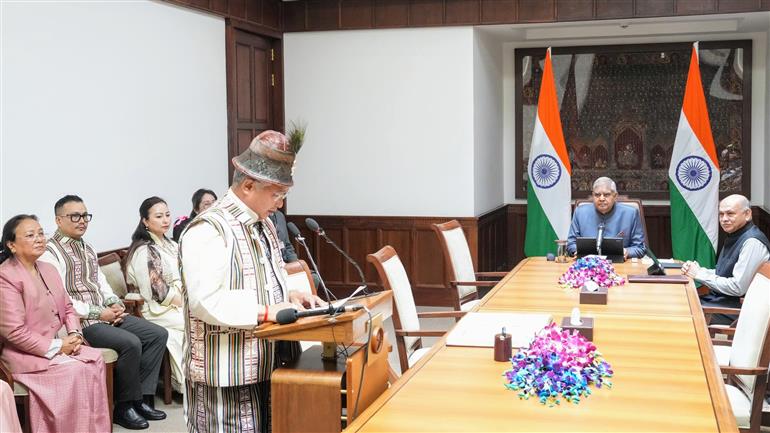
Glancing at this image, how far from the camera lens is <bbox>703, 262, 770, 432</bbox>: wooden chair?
3.25 metres

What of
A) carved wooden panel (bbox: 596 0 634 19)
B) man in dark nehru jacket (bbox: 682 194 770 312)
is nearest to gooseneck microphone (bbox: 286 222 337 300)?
man in dark nehru jacket (bbox: 682 194 770 312)

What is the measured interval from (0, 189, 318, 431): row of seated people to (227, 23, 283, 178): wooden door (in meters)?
1.46

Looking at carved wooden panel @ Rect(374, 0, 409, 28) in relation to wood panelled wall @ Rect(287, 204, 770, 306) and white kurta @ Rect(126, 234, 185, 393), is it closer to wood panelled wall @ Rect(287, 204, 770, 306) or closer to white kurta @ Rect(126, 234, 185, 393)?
wood panelled wall @ Rect(287, 204, 770, 306)

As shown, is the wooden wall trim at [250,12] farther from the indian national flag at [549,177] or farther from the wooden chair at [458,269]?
the wooden chair at [458,269]

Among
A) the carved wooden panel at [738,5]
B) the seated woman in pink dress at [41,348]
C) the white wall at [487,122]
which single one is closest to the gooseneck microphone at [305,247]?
the seated woman in pink dress at [41,348]

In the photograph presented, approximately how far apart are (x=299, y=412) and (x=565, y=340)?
819mm

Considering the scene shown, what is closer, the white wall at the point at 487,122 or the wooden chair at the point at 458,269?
the wooden chair at the point at 458,269

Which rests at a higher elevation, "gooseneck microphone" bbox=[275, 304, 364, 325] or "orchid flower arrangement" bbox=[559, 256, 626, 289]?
"gooseneck microphone" bbox=[275, 304, 364, 325]

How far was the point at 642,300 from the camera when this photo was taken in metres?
4.10

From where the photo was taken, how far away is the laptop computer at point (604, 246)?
208 inches

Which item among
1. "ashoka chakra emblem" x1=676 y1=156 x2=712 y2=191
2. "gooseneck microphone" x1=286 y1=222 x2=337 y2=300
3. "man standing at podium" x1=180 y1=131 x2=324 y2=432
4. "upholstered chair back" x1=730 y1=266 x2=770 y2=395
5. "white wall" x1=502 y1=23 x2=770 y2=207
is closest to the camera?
"man standing at podium" x1=180 y1=131 x2=324 y2=432

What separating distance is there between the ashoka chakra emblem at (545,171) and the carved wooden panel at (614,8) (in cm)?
134

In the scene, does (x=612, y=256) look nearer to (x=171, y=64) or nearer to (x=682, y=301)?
(x=682, y=301)

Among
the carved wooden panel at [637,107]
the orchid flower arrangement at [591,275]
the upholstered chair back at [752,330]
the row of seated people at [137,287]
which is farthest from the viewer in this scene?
the carved wooden panel at [637,107]
